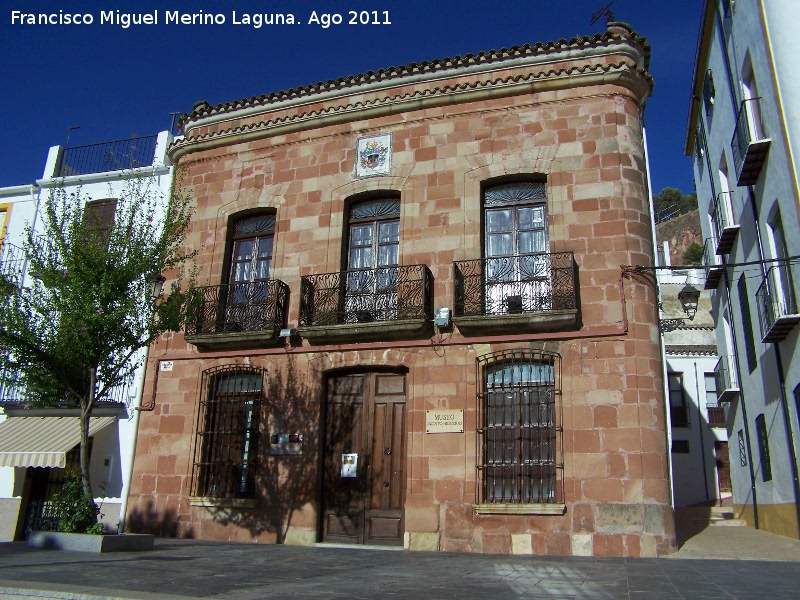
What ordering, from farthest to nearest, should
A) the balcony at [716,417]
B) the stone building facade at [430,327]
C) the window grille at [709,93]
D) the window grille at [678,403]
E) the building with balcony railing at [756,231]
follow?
the window grille at [678,403]
the balcony at [716,417]
the window grille at [709,93]
the building with balcony railing at [756,231]
the stone building facade at [430,327]

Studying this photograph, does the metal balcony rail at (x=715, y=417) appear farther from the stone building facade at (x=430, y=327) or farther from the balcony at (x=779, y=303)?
the stone building facade at (x=430, y=327)

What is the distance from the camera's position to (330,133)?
13.8 meters

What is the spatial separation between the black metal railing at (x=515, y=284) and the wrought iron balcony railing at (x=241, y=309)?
10.9 ft

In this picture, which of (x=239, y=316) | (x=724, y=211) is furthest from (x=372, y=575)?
(x=724, y=211)

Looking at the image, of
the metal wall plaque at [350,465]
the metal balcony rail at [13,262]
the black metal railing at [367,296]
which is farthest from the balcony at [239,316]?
the metal balcony rail at [13,262]

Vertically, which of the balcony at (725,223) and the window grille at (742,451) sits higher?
the balcony at (725,223)

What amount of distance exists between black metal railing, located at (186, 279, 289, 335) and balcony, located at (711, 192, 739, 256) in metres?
9.24

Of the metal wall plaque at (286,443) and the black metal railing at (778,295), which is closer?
the black metal railing at (778,295)

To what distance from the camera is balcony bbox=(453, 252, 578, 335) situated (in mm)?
10875

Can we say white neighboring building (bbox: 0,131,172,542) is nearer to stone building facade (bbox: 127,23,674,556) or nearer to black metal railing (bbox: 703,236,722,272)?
stone building facade (bbox: 127,23,674,556)

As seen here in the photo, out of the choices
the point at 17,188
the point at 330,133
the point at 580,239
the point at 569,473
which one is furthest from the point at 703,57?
the point at 17,188

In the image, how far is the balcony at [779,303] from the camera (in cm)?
1080

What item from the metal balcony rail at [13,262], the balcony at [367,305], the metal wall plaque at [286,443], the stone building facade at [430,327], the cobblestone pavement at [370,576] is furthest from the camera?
the metal balcony rail at [13,262]

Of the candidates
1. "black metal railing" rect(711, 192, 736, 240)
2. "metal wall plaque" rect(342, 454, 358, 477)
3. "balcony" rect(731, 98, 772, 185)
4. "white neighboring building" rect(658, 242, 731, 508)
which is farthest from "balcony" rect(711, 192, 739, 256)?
"white neighboring building" rect(658, 242, 731, 508)
